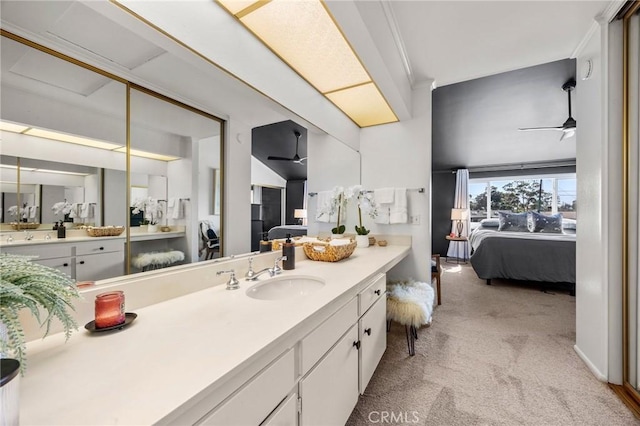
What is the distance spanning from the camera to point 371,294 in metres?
1.51

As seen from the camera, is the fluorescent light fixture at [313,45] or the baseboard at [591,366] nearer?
the fluorescent light fixture at [313,45]

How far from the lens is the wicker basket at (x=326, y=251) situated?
5.84 ft

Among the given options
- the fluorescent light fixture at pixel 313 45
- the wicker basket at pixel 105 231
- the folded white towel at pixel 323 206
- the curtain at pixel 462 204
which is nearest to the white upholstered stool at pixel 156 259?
the wicker basket at pixel 105 231

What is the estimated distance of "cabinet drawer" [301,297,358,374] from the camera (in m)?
0.88

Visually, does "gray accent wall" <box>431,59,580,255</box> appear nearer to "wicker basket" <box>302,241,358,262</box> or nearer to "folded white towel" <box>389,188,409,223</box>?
"folded white towel" <box>389,188,409,223</box>

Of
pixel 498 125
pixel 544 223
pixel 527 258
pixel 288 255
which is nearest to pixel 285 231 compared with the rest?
pixel 288 255

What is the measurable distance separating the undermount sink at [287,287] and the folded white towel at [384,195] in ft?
4.98

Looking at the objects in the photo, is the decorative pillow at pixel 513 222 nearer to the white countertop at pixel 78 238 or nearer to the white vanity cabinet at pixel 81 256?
the white countertop at pixel 78 238

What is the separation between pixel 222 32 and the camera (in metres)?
1.16

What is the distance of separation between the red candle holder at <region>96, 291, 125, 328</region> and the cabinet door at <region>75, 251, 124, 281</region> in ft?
0.31

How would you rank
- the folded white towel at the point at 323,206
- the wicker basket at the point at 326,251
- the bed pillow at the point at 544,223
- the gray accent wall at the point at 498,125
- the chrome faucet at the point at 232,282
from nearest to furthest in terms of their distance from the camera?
the chrome faucet at the point at 232,282 < the wicker basket at the point at 326,251 < the folded white towel at the point at 323,206 < the gray accent wall at the point at 498,125 < the bed pillow at the point at 544,223

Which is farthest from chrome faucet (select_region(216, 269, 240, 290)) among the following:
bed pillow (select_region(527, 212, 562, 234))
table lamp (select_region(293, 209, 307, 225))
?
bed pillow (select_region(527, 212, 562, 234))

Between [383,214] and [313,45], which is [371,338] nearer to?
[383,214]

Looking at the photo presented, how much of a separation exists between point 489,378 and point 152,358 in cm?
204
